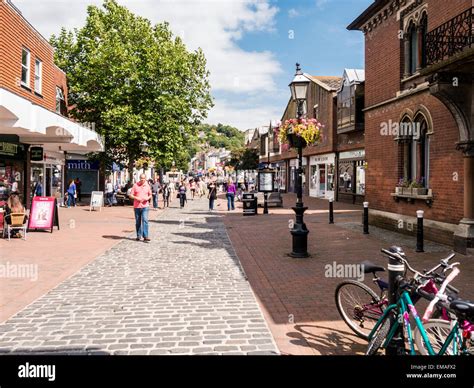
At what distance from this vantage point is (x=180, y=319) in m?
5.20

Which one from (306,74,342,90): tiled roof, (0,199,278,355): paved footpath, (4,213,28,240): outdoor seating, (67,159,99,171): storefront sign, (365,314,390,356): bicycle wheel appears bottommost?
(0,199,278,355): paved footpath

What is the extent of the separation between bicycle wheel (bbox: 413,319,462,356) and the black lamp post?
5725 millimetres

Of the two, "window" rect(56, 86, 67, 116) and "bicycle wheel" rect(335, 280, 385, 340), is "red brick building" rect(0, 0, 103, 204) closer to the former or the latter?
"window" rect(56, 86, 67, 116)

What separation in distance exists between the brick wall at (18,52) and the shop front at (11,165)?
1.97m

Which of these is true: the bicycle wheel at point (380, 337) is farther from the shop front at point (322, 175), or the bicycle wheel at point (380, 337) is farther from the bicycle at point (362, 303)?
the shop front at point (322, 175)

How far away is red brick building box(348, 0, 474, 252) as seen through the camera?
9.71 meters

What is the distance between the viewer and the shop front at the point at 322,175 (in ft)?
105

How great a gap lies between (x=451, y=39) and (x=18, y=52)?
14.8m

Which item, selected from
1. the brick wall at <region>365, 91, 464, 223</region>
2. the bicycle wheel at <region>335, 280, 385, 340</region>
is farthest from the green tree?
the bicycle wheel at <region>335, 280, 385, 340</region>

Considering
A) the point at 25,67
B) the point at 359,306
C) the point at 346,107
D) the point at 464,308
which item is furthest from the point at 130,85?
the point at 464,308

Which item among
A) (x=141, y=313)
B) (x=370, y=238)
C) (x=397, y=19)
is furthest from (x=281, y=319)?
(x=397, y=19)

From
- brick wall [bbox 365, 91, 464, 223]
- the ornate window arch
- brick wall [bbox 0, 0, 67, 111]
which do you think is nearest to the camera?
brick wall [bbox 365, 91, 464, 223]

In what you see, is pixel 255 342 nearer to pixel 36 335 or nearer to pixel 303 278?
pixel 36 335
